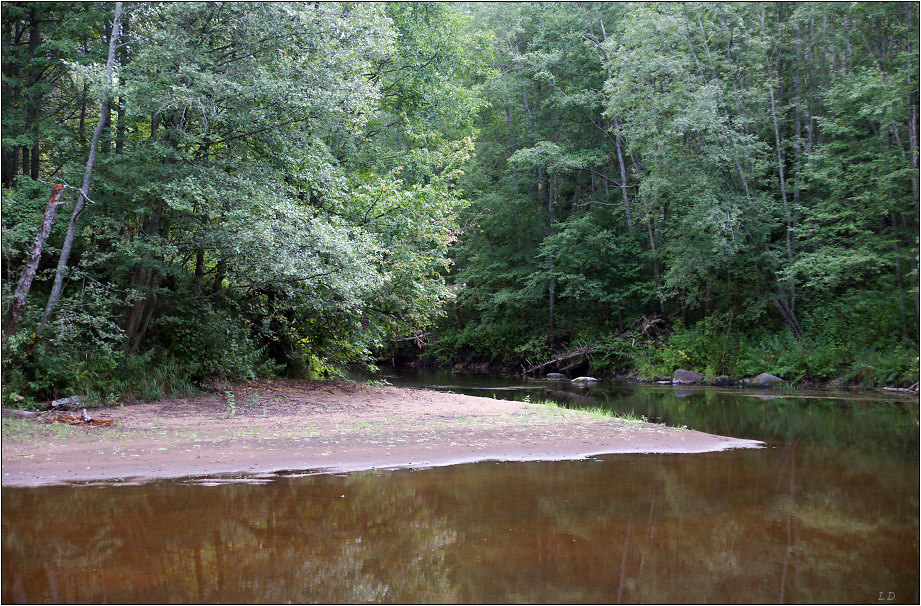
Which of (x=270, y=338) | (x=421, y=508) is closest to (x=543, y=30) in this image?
(x=270, y=338)

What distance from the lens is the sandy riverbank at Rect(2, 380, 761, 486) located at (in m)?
7.30

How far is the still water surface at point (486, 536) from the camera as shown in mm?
4383

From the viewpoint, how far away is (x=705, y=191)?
22359 millimetres

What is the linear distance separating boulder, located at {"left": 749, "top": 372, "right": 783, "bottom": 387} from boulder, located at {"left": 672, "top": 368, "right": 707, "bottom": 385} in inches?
69.8

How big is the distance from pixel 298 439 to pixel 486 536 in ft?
13.5

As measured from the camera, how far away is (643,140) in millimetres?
25031

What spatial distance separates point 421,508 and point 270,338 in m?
11.9

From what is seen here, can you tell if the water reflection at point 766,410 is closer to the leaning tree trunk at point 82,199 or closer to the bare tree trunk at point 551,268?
the bare tree trunk at point 551,268

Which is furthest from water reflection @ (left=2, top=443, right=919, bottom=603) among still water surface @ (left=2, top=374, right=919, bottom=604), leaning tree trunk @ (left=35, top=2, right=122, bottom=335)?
leaning tree trunk @ (left=35, top=2, right=122, bottom=335)

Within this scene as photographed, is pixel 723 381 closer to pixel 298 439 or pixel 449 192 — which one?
pixel 449 192

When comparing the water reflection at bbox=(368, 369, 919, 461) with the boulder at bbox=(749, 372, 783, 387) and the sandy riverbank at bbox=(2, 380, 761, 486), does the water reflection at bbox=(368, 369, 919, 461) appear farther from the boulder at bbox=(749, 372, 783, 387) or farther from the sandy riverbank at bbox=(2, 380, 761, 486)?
the sandy riverbank at bbox=(2, 380, 761, 486)

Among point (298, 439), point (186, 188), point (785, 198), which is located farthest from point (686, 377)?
point (186, 188)

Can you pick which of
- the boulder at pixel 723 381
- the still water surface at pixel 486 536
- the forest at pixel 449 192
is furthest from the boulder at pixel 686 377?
the still water surface at pixel 486 536

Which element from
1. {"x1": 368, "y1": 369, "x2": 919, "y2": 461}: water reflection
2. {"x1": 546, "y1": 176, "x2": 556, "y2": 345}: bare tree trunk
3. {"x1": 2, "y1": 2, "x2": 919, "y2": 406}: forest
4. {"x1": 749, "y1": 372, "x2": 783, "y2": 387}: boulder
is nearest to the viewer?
{"x1": 368, "y1": 369, "x2": 919, "y2": 461}: water reflection
